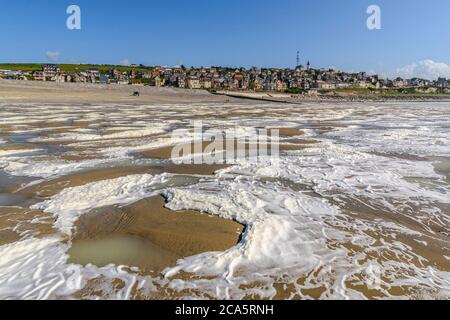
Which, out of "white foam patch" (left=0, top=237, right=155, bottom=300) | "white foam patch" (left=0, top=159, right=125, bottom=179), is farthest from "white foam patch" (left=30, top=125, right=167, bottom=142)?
"white foam patch" (left=0, top=237, right=155, bottom=300)

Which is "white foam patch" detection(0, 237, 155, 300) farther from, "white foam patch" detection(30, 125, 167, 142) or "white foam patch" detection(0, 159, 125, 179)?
"white foam patch" detection(30, 125, 167, 142)

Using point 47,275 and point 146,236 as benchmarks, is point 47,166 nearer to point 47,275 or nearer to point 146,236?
point 146,236

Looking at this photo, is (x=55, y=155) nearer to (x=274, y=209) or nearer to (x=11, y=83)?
(x=274, y=209)

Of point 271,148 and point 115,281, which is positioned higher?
point 271,148

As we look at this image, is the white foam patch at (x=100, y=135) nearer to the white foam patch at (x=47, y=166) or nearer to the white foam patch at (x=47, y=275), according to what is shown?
the white foam patch at (x=47, y=166)

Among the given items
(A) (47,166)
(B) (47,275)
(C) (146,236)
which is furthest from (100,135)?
(B) (47,275)

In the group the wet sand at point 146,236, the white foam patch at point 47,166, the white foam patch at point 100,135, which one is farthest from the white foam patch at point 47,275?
the white foam patch at point 100,135
